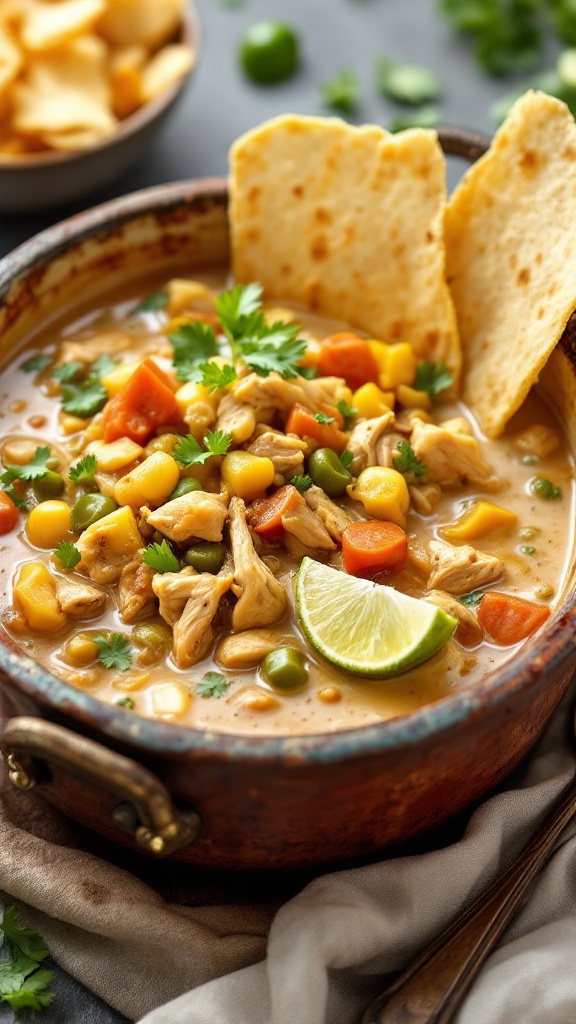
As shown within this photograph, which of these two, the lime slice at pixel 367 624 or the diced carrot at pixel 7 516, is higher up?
the diced carrot at pixel 7 516

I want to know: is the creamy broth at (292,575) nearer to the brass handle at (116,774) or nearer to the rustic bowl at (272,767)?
the rustic bowl at (272,767)

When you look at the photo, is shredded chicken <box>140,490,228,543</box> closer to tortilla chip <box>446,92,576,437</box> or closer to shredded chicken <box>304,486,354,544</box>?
shredded chicken <box>304,486,354,544</box>

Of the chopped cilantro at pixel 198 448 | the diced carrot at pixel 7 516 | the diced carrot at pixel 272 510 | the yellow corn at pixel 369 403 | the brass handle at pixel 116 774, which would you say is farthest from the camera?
the yellow corn at pixel 369 403

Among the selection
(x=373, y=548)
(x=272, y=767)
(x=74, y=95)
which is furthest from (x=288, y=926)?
(x=74, y=95)

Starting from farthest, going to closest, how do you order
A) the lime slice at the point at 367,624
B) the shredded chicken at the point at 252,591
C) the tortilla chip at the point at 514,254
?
the tortilla chip at the point at 514,254 < the shredded chicken at the point at 252,591 < the lime slice at the point at 367,624

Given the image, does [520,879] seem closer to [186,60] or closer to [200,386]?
[200,386]

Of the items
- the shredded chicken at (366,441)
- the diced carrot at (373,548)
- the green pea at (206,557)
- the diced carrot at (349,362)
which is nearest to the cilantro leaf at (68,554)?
the green pea at (206,557)
